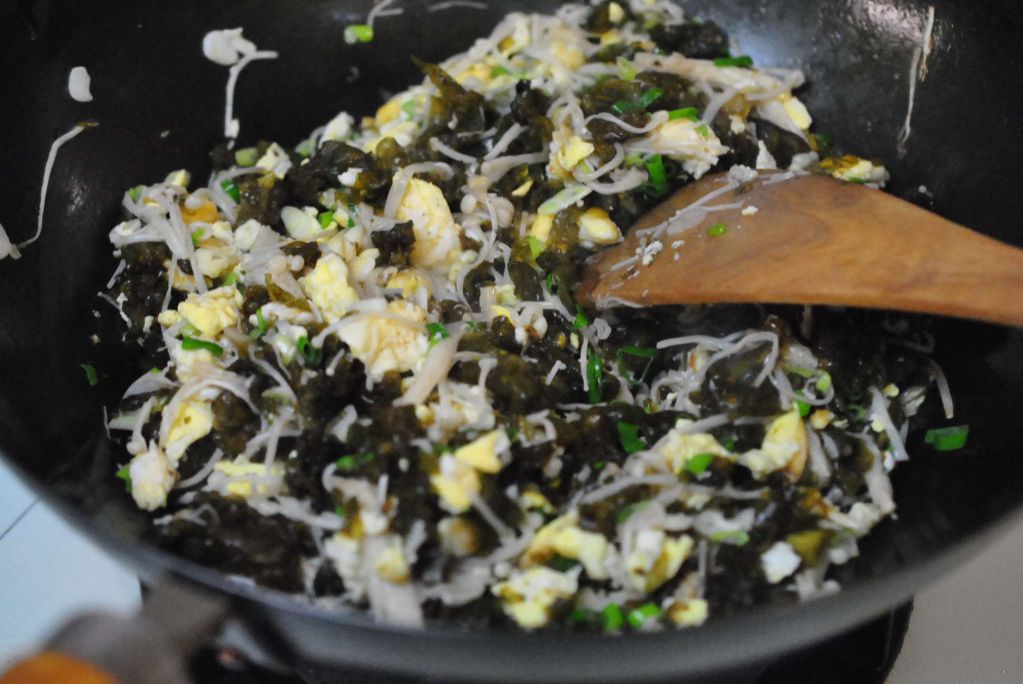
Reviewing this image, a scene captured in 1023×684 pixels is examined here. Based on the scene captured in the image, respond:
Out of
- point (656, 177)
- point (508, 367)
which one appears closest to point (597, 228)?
point (656, 177)

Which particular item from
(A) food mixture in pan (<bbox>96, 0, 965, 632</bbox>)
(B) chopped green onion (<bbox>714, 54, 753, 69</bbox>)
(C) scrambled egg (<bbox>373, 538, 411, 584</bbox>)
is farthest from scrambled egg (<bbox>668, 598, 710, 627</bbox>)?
(B) chopped green onion (<bbox>714, 54, 753, 69</bbox>)

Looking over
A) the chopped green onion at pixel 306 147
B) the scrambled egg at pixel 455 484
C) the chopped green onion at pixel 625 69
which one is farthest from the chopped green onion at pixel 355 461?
the chopped green onion at pixel 625 69

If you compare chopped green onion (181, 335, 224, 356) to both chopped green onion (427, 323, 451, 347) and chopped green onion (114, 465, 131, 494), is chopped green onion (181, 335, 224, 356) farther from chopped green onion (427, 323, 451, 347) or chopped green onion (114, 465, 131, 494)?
chopped green onion (427, 323, 451, 347)

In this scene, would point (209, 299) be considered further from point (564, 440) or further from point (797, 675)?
point (797, 675)

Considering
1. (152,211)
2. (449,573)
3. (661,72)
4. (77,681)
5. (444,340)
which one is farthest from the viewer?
(661,72)

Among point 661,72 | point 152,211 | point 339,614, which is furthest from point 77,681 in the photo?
point 661,72

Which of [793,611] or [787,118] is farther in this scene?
[787,118]
